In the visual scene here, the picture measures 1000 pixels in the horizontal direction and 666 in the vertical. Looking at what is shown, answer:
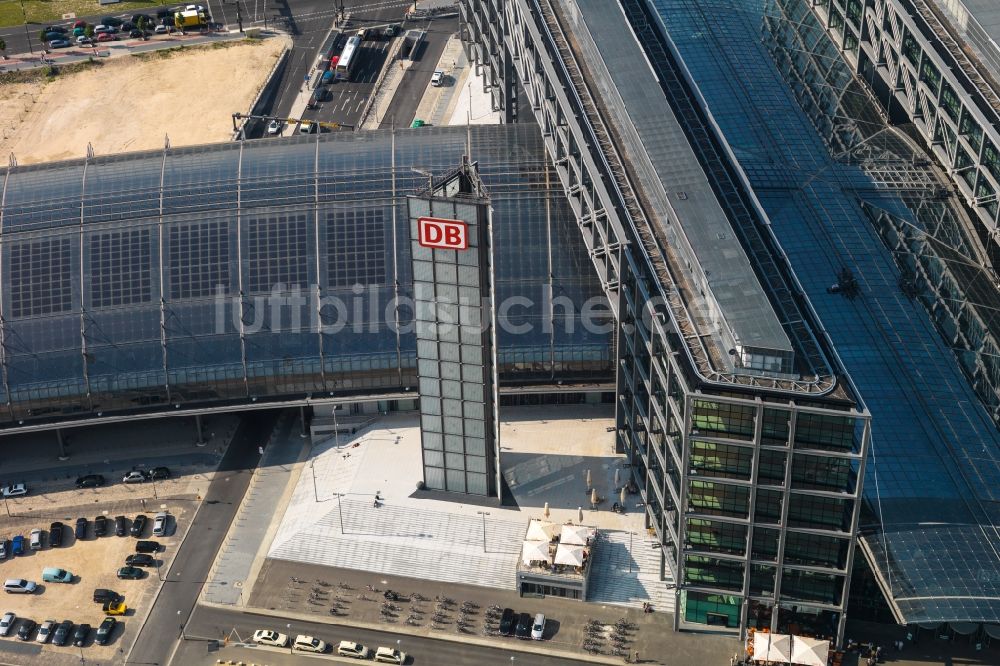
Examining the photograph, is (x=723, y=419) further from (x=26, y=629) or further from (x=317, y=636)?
(x=26, y=629)

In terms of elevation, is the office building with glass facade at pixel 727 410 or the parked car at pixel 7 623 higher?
the office building with glass facade at pixel 727 410

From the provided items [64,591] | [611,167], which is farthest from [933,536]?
[64,591]

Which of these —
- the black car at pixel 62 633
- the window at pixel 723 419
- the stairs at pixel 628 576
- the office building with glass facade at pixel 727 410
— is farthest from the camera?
the stairs at pixel 628 576

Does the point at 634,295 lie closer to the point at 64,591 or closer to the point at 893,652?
the point at 893,652

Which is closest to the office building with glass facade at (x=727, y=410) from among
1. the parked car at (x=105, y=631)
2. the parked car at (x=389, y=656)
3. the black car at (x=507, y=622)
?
the black car at (x=507, y=622)

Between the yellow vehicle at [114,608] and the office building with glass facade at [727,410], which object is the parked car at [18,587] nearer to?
the yellow vehicle at [114,608]

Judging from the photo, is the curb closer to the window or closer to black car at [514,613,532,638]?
black car at [514,613,532,638]
